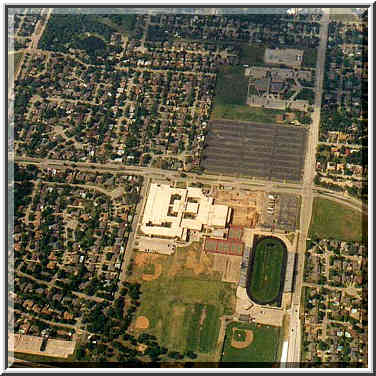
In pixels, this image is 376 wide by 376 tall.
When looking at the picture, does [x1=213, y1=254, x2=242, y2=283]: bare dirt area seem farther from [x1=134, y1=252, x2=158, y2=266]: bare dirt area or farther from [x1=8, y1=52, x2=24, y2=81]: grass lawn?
[x1=8, y1=52, x2=24, y2=81]: grass lawn

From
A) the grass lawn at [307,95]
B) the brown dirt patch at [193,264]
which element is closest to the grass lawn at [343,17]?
the grass lawn at [307,95]

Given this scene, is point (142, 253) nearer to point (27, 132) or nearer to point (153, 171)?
point (153, 171)

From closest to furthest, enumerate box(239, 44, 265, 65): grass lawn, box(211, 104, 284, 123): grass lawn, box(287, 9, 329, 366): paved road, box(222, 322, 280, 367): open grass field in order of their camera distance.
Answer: box(222, 322, 280, 367): open grass field < box(287, 9, 329, 366): paved road < box(211, 104, 284, 123): grass lawn < box(239, 44, 265, 65): grass lawn

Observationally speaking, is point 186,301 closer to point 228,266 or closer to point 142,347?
point 228,266

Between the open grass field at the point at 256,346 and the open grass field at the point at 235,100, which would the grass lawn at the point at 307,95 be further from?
the open grass field at the point at 256,346

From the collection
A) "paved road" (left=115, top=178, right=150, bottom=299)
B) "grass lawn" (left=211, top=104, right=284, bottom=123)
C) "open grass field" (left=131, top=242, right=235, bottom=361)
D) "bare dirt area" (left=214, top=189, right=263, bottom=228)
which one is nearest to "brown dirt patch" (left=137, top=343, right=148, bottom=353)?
"open grass field" (left=131, top=242, right=235, bottom=361)

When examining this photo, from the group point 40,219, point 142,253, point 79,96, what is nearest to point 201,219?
point 142,253
